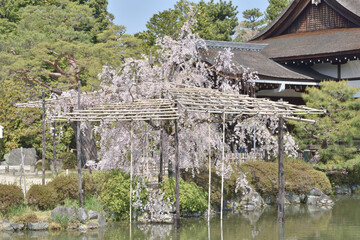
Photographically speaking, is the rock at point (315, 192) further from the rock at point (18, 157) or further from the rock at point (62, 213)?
the rock at point (18, 157)

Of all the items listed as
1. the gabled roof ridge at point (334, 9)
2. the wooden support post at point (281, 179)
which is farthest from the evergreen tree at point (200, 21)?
the wooden support post at point (281, 179)

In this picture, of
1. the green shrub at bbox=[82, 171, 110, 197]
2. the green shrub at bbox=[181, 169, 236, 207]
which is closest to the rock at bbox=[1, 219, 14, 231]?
the green shrub at bbox=[82, 171, 110, 197]

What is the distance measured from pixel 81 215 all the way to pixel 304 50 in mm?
14843

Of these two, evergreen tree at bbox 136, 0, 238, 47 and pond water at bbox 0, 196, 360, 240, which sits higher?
evergreen tree at bbox 136, 0, 238, 47

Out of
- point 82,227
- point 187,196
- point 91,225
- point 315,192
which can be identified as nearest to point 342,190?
point 315,192

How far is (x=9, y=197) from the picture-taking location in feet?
48.7

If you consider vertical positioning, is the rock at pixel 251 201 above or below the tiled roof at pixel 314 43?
below

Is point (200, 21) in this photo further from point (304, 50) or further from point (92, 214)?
point (92, 214)

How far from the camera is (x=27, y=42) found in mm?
28672

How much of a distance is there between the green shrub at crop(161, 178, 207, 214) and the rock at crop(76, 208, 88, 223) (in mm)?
2406

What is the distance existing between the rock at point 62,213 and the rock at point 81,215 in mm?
158

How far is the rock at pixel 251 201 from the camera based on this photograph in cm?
1852

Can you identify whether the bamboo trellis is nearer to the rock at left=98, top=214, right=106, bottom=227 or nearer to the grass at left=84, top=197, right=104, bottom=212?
the rock at left=98, top=214, right=106, bottom=227

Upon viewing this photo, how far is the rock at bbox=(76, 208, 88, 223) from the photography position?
15.0 meters
